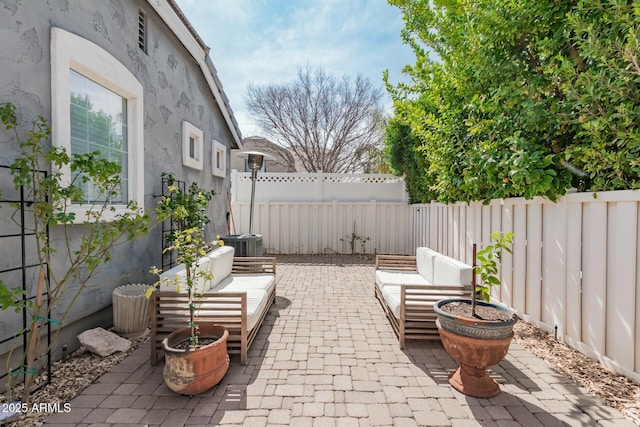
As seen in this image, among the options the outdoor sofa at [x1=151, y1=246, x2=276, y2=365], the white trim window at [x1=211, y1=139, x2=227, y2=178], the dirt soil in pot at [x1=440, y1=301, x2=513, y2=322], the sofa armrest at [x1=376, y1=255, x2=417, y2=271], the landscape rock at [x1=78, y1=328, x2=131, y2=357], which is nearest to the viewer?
the dirt soil in pot at [x1=440, y1=301, x2=513, y2=322]

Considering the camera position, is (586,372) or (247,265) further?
(247,265)

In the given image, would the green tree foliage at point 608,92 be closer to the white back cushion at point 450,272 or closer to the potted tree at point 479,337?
the potted tree at point 479,337

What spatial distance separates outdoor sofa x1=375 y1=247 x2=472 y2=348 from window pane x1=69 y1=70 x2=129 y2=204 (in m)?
3.53

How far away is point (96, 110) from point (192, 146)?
2.70 metres

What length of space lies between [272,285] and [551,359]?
3.43m

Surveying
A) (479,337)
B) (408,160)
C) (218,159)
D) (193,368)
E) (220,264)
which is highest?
(408,160)

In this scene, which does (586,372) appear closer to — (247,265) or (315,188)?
(247,265)

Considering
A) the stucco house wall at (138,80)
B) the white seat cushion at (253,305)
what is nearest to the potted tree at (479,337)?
the white seat cushion at (253,305)

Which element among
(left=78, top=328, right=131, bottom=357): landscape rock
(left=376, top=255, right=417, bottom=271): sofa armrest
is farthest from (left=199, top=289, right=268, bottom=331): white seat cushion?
(left=376, top=255, right=417, bottom=271): sofa armrest

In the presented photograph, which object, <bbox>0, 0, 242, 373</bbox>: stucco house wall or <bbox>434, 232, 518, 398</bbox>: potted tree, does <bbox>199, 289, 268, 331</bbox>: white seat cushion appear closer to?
<bbox>0, 0, 242, 373</bbox>: stucco house wall

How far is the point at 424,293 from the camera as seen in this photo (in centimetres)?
338

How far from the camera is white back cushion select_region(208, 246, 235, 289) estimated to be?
403cm

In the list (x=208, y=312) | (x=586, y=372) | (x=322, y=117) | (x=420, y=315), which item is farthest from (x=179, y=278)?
(x=322, y=117)

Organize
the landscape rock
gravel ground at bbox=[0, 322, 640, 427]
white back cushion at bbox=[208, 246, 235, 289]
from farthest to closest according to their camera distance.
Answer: white back cushion at bbox=[208, 246, 235, 289], the landscape rock, gravel ground at bbox=[0, 322, 640, 427]
